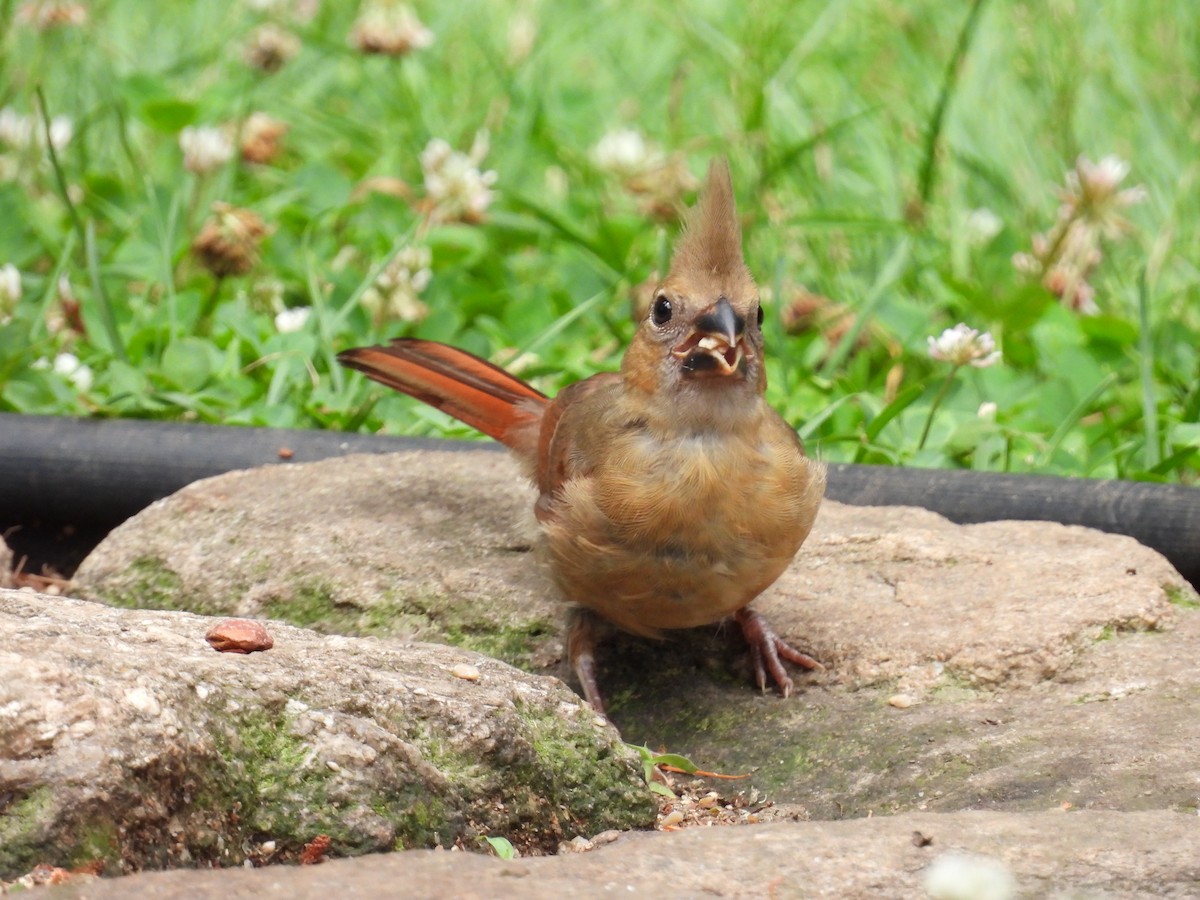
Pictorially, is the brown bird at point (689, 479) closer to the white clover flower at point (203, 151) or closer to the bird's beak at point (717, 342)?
the bird's beak at point (717, 342)

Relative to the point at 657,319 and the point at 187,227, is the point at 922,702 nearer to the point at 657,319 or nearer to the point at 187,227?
the point at 657,319

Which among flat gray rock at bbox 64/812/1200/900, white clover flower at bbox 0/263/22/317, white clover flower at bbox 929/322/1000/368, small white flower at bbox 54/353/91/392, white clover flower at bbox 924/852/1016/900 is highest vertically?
white clover flower at bbox 929/322/1000/368

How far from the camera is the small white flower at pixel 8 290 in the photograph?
436 centimetres

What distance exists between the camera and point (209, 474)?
3.90 metres

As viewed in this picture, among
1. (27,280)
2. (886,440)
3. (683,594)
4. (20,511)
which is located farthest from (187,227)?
(683,594)

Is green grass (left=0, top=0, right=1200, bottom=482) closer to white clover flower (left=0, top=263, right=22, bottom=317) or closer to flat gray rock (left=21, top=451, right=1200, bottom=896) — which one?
white clover flower (left=0, top=263, right=22, bottom=317)

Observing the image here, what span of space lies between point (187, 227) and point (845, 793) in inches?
139

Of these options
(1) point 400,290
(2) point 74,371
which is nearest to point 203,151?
(1) point 400,290

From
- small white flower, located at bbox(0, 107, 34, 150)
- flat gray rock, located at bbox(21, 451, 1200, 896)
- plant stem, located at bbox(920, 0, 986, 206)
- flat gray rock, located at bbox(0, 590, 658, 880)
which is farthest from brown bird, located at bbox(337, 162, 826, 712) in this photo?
small white flower, located at bbox(0, 107, 34, 150)

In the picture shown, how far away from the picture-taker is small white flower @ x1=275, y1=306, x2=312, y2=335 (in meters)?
4.63

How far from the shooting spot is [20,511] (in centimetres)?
388

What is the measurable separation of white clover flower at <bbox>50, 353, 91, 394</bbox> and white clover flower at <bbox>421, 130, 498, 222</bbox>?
1.33 meters

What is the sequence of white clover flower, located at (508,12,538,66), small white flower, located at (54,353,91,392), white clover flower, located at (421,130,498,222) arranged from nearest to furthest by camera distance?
small white flower, located at (54,353,91,392) → white clover flower, located at (421,130,498,222) → white clover flower, located at (508,12,538,66)

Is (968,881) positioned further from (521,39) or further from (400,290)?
(521,39)
